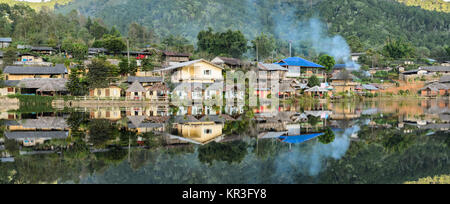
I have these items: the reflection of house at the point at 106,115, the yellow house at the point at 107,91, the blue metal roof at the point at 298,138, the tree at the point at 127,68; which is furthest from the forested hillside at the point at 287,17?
the blue metal roof at the point at 298,138

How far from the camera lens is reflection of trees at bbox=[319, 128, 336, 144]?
975 centimetres

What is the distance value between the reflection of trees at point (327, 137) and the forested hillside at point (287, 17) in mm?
61533

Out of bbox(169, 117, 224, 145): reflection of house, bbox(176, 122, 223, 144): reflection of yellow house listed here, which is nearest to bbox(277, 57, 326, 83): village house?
bbox(169, 117, 224, 145): reflection of house

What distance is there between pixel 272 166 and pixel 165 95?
22.8 metres

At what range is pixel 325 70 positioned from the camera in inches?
1613

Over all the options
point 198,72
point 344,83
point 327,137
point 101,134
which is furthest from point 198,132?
point 344,83

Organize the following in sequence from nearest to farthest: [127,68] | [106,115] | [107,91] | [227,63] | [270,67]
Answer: [106,115], [107,91], [127,68], [270,67], [227,63]

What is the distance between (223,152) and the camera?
26.6 ft

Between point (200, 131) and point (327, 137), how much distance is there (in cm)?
357

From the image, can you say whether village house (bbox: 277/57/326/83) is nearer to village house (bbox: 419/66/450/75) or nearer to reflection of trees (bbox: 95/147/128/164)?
village house (bbox: 419/66/450/75)

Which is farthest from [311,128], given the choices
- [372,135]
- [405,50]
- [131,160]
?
[405,50]

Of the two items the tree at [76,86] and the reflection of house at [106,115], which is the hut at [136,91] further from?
the reflection of house at [106,115]

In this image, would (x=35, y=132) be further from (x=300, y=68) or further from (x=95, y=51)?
(x=95, y=51)

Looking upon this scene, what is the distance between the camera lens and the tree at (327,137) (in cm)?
975
